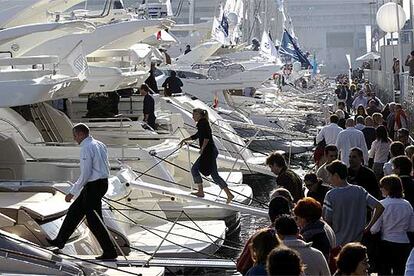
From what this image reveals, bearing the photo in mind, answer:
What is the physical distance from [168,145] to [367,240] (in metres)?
9.20

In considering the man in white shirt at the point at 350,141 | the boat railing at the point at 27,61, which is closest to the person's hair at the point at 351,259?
the man in white shirt at the point at 350,141

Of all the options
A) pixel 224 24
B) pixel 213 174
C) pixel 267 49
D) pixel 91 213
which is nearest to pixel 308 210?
pixel 91 213

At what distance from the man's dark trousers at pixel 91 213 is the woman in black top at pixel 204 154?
488cm

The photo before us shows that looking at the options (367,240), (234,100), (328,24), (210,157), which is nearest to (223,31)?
(234,100)

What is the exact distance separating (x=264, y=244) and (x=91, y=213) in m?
3.97

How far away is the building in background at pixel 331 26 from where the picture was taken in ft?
389

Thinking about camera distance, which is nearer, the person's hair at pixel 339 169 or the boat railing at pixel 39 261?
the boat railing at pixel 39 261

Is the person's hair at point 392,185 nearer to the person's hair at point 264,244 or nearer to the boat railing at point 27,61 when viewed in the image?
the person's hair at point 264,244

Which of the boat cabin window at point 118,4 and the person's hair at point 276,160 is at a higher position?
the boat cabin window at point 118,4

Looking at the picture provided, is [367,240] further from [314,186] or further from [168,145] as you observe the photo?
[168,145]

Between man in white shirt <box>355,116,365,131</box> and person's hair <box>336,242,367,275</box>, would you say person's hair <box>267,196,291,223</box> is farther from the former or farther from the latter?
man in white shirt <box>355,116,365,131</box>

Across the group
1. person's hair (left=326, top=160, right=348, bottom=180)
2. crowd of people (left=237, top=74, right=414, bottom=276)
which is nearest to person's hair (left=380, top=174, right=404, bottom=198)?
crowd of people (left=237, top=74, right=414, bottom=276)

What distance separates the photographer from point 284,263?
6.04 m

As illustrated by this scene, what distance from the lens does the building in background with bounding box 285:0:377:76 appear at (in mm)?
118500
